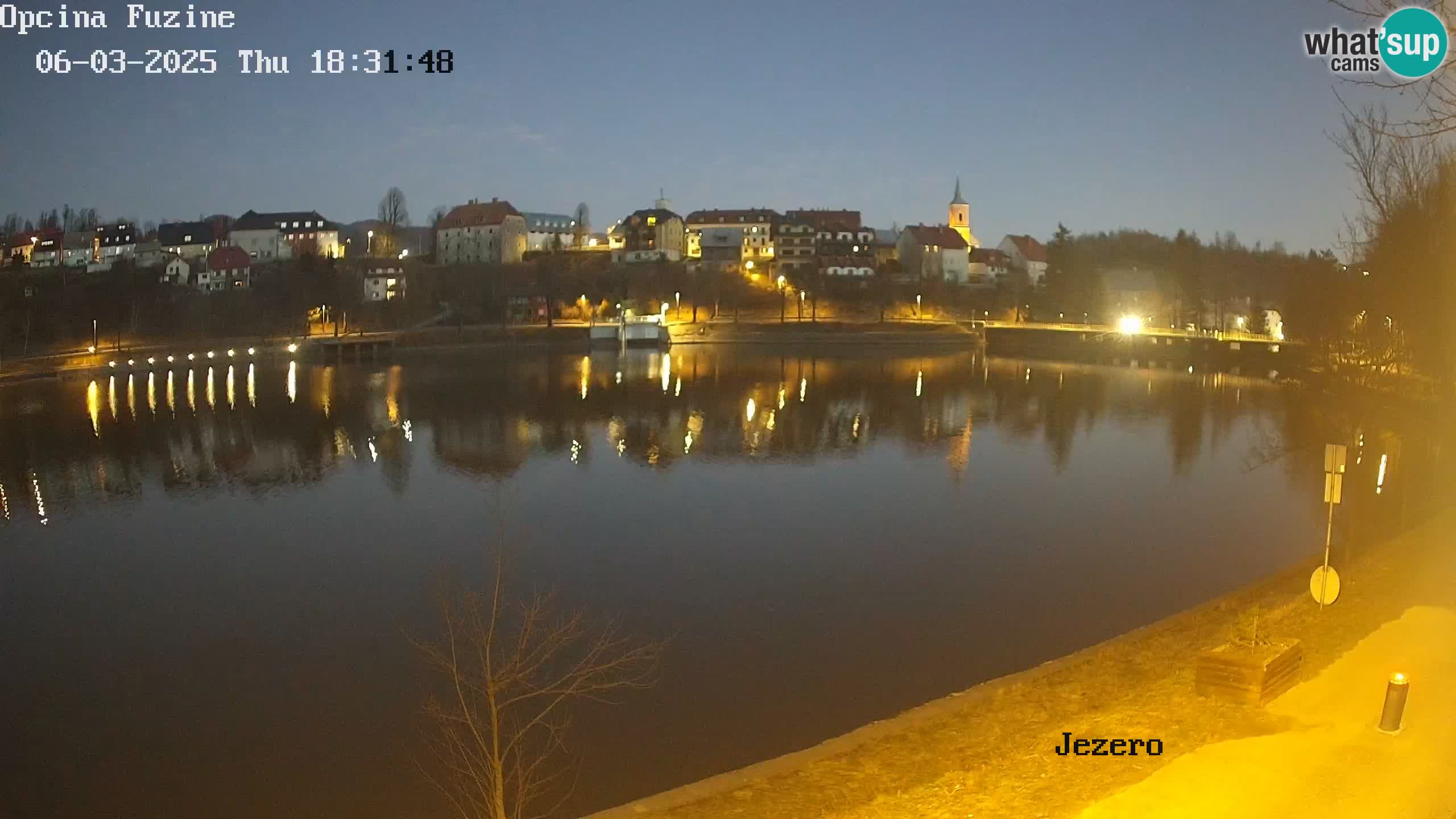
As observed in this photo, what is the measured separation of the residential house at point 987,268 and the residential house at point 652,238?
19264 mm

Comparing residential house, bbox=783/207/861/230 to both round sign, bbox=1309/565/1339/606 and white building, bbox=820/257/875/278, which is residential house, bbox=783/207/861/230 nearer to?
white building, bbox=820/257/875/278

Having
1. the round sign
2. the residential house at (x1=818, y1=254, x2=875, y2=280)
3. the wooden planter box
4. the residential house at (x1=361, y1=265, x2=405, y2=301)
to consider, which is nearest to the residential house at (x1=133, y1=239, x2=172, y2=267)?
the residential house at (x1=361, y1=265, x2=405, y2=301)

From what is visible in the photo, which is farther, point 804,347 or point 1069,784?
point 804,347

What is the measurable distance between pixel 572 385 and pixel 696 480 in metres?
16.8

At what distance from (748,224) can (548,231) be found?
14.8 metres

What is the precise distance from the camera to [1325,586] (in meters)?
7.63

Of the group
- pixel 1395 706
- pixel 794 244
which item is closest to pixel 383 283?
pixel 794 244

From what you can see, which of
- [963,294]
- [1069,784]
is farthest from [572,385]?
[963,294]

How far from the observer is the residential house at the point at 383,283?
58.5m

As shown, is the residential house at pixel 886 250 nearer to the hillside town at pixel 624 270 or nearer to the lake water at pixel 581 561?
the hillside town at pixel 624 270

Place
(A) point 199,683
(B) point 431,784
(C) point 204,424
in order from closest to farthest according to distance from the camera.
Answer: (B) point 431,784 → (A) point 199,683 → (C) point 204,424

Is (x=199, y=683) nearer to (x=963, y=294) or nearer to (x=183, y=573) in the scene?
(x=183, y=573)

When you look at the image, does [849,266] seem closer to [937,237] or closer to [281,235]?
[937,237]

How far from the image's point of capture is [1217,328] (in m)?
52.2
